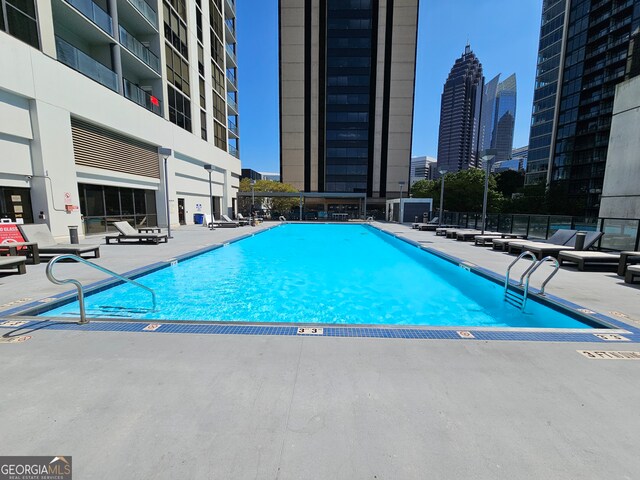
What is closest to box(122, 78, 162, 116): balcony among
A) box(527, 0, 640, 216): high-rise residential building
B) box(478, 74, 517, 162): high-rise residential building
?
box(527, 0, 640, 216): high-rise residential building

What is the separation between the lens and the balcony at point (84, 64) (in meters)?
11.1

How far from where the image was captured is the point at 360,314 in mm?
5527

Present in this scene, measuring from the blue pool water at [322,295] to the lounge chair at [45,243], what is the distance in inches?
107

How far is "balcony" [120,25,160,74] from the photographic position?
575 inches

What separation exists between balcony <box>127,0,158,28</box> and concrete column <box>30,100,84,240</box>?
8.63m

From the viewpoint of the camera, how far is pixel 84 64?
39.5 ft

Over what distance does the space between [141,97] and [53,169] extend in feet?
26.1

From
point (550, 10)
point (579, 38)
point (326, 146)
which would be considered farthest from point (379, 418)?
point (550, 10)

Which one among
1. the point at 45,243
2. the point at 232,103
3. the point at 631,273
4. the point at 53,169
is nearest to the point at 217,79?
the point at 232,103

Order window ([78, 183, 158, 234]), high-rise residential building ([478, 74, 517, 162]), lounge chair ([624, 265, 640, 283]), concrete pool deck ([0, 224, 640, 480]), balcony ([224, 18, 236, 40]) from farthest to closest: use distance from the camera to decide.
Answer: high-rise residential building ([478, 74, 517, 162]) → balcony ([224, 18, 236, 40]) → window ([78, 183, 158, 234]) → lounge chair ([624, 265, 640, 283]) → concrete pool deck ([0, 224, 640, 480])

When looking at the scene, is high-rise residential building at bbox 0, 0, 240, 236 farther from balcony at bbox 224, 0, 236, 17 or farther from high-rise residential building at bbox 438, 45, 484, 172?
high-rise residential building at bbox 438, 45, 484, 172

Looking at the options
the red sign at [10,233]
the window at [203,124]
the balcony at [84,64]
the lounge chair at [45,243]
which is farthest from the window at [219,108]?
the red sign at [10,233]

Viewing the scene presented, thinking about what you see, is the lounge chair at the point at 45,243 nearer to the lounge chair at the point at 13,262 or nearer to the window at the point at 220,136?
the lounge chair at the point at 13,262

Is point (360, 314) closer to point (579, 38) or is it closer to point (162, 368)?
point (162, 368)
